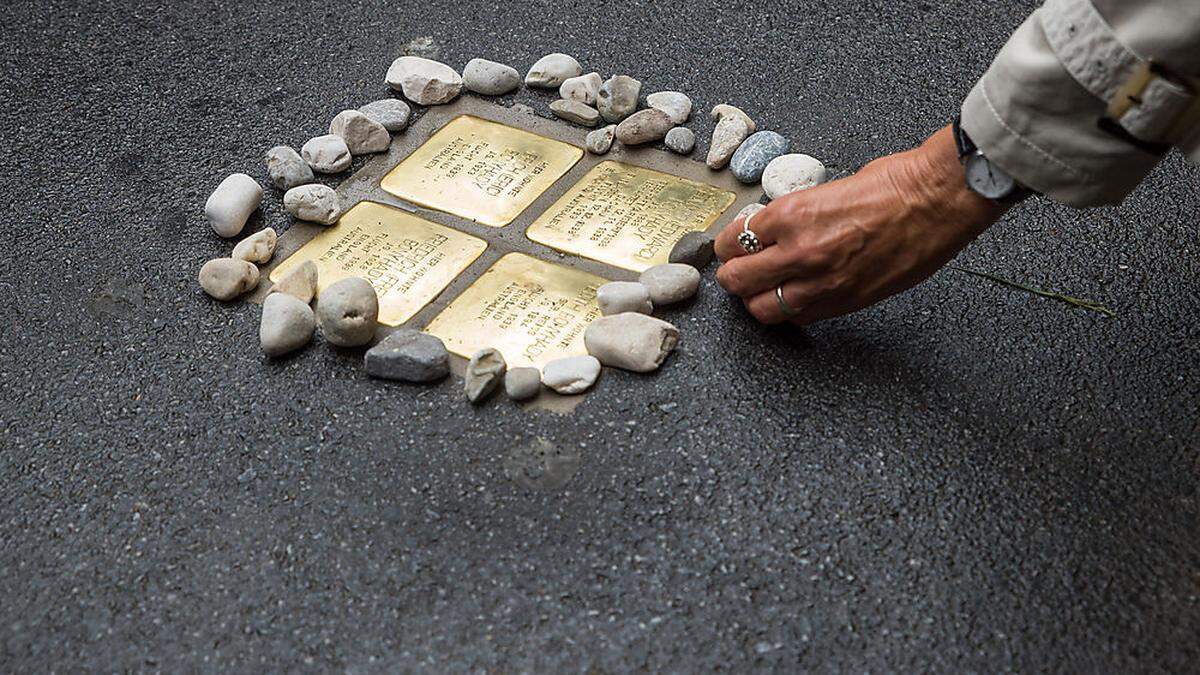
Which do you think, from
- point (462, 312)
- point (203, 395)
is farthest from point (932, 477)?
point (203, 395)

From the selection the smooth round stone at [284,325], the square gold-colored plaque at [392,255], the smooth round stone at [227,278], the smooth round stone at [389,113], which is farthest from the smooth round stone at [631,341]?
the smooth round stone at [389,113]

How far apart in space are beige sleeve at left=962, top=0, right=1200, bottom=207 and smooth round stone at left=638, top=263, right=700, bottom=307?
39 cm

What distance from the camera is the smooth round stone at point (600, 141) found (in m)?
1.67

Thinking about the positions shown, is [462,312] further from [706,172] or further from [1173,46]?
[1173,46]

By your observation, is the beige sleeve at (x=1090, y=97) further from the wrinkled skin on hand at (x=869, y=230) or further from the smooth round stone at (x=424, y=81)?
the smooth round stone at (x=424, y=81)

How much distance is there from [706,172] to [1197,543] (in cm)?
79

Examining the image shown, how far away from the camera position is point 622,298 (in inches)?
54.9

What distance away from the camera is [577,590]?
1.15m

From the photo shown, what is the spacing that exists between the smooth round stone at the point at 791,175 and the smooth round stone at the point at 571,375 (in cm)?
40

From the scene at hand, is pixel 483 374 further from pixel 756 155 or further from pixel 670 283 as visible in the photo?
pixel 756 155

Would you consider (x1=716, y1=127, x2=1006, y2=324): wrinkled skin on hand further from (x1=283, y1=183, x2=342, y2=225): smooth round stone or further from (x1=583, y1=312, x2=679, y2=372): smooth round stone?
(x1=283, y1=183, x2=342, y2=225): smooth round stone

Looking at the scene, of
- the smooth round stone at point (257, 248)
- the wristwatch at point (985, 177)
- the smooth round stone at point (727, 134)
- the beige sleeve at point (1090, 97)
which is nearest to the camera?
the beige sleeve at point (1090, 97)

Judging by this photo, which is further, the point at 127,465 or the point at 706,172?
the point at 706,172

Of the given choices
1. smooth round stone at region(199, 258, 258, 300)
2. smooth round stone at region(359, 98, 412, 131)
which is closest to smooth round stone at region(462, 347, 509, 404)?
smooth round stone at region(199, 258, 258, 300)
